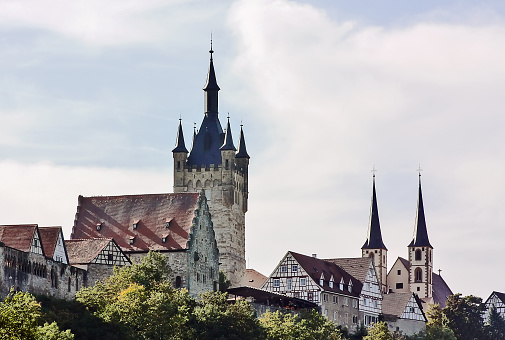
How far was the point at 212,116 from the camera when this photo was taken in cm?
15362

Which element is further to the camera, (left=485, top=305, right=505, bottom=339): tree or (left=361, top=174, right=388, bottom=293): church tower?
(left=361, top=174, right=388, bottom=293): church tower

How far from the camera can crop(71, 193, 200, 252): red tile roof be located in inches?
4847

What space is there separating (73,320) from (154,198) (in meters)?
31.7

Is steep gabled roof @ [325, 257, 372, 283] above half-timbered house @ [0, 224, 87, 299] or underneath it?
above

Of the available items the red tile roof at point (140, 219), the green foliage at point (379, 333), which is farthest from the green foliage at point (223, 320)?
the green foliage at point (379, 333)

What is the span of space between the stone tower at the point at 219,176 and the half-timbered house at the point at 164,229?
710 inches

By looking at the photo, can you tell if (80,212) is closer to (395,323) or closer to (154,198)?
(154,198)

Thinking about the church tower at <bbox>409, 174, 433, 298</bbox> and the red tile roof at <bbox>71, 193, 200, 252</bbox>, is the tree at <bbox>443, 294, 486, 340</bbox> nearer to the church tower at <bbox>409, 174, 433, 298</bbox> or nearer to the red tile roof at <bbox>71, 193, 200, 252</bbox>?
the church tower at <bbox>409, 174, 433, 298</bbox>

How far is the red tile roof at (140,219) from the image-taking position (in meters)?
123

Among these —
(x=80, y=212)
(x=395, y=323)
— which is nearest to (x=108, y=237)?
(x=80, y=212)

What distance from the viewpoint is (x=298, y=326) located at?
116 m

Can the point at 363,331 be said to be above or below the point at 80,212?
below

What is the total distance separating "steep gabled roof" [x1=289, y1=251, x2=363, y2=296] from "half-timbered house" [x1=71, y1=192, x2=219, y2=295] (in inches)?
620

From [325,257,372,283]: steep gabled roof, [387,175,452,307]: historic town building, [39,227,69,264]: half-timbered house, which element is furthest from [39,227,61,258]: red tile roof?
[387,175,452,307]: historic town building
